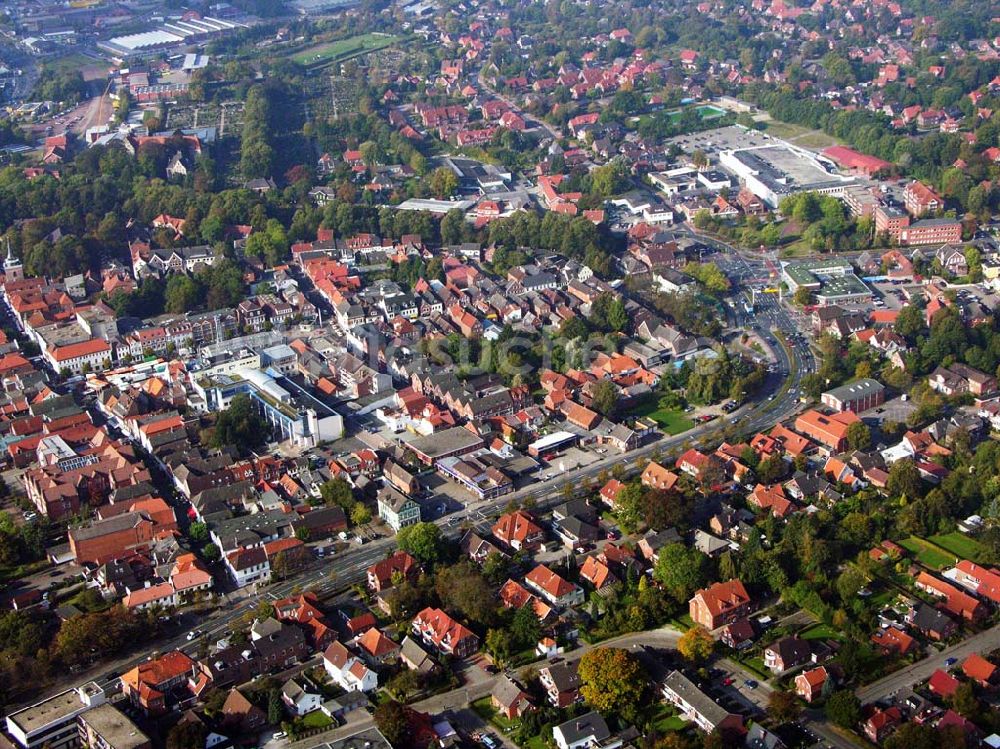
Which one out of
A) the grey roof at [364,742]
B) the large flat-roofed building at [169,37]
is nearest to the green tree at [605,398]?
the grey roof at [364,742]

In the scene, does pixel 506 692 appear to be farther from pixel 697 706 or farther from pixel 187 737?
pixel 187 737

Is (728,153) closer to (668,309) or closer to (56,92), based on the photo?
(668,309)

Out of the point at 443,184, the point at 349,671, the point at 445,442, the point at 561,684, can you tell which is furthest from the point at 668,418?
the point at 443,184

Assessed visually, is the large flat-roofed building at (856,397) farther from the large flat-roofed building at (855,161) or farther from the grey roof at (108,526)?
the large flat-roofed building at (855,161)

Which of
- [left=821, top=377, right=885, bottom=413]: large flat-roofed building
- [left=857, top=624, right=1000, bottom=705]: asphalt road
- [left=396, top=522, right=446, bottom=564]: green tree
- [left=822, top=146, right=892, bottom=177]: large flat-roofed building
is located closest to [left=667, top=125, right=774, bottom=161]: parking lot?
[left=822, top=146, right=892, bottom=177]: large flat-roofed building

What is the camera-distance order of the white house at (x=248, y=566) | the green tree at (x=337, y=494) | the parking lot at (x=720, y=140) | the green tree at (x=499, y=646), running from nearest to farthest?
the green tree at (x=499, y=646) → the white house at (x=248, y=566) → the green tree at (x=337, y=494) → the parking lot at (x=720, y=140)

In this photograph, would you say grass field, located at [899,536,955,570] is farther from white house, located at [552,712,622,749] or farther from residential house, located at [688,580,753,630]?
white house, located at [552,712,622,749]

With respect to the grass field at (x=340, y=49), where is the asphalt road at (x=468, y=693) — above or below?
below

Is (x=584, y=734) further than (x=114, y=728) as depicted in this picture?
No
